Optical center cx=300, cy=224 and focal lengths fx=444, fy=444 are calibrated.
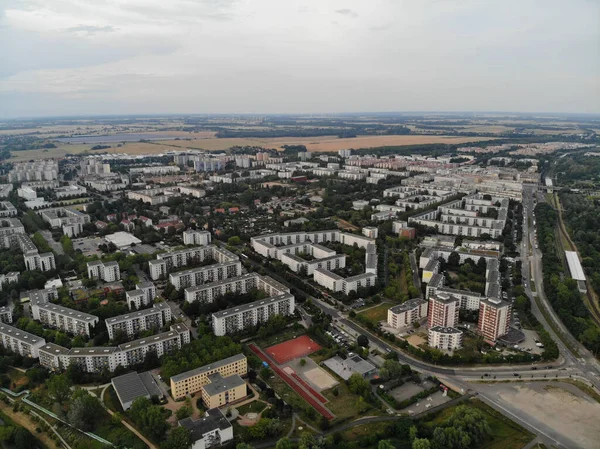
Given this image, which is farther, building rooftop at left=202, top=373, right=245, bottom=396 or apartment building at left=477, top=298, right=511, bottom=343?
apartment building at left=477, top=298, right=511, bottom=343

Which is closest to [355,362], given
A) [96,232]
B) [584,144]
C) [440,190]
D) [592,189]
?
[96,232]

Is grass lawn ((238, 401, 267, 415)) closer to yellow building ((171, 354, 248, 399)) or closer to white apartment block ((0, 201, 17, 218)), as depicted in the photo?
yellow building ((171, 354, 248, 399))

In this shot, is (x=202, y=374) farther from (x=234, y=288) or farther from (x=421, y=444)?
(x=421, y=444)

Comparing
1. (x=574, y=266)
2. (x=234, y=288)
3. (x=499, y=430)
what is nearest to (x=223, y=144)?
(x=234, y=288)

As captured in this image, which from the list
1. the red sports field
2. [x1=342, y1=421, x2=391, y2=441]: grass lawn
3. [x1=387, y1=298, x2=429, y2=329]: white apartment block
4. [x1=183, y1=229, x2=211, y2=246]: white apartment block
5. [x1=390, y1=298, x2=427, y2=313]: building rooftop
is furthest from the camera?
[x1=183, y1=229, x2=211, y2=246]: white apartment block

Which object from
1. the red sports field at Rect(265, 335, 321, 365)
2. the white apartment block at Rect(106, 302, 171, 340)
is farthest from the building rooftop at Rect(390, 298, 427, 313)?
the white apartment block at Rect(106, 302, 171, 340)

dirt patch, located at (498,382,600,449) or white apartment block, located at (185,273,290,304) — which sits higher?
white apartment block, located at (185,273,290,304)

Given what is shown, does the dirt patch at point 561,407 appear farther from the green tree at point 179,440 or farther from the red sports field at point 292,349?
the green tree at point 179,440

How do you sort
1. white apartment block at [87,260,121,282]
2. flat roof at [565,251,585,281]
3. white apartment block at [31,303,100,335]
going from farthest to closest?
flat roof at [565,251,585,281], white apartment block at [87,260,121,282], white apartment block at [31,303,100,335]
